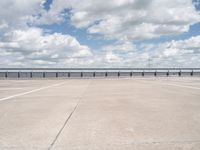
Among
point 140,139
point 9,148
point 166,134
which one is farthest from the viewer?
point 166,134

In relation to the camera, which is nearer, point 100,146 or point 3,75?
point 100,146

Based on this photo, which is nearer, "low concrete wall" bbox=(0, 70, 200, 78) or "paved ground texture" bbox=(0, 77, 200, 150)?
"paved ground texture" bbox=(0, 77, 200, 150)

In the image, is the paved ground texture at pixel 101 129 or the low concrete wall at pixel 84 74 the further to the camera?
the low concrete wall at pixel 84 74

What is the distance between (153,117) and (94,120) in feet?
5.78

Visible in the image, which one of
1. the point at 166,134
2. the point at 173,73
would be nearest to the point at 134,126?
the point at 166,134

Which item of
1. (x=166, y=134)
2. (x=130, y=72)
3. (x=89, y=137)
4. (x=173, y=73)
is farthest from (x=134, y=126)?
(x=173, y=73)

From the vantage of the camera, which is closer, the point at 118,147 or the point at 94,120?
the point at 118,147

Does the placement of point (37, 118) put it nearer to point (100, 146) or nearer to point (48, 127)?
point (48, 127)

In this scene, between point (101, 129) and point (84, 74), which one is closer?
point (101, 129)

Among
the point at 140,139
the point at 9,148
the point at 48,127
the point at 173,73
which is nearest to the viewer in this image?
the point at 9,148

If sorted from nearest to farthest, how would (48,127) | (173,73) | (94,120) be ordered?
1. (48,127)
2. (94,120)
3. (173,73)

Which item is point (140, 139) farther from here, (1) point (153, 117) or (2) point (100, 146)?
(1) point (153, 117)

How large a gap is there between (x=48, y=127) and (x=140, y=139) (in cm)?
245

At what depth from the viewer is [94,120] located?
771cm
